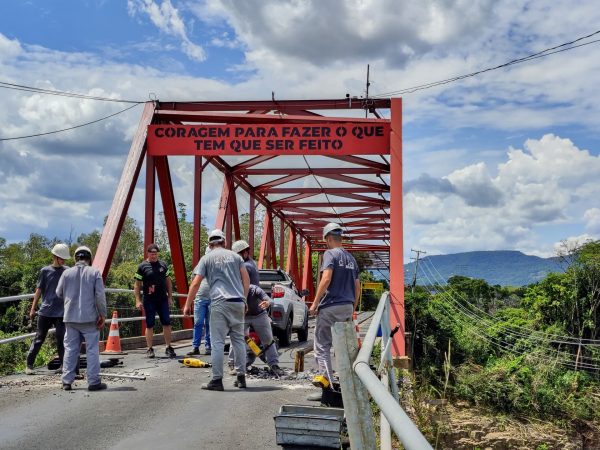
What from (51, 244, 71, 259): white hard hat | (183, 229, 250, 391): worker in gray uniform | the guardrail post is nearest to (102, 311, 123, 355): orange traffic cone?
(51, 244, 71, 259): white hard hat

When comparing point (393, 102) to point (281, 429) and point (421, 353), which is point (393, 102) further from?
point (281, 429)

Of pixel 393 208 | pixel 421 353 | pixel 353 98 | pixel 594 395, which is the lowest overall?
pixel 594 395

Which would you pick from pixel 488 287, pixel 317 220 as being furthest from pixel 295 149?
pixel 488 287

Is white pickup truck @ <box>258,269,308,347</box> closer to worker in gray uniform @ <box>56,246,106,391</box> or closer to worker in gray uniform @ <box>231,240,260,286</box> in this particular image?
worker in gray uniform @ <box>231,240,260,286</box>

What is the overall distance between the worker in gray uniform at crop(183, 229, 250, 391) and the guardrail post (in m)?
4.94

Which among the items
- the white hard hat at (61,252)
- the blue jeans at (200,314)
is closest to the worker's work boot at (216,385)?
the white hard hat at (61,252)

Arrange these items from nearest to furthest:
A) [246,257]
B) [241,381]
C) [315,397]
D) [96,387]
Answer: [315,397], [96,387], [241,381], [246,257]

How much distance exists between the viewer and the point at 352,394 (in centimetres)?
326

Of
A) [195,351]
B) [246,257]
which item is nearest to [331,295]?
[246,257]

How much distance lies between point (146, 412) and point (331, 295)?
227cm

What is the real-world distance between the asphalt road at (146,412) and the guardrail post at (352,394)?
2.47m

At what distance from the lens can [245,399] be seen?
7.69 m

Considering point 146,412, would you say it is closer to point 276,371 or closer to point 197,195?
point 276,371

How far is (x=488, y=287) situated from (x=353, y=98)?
43547mm
